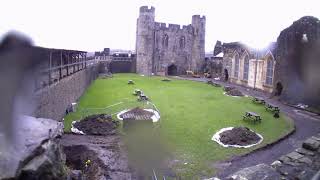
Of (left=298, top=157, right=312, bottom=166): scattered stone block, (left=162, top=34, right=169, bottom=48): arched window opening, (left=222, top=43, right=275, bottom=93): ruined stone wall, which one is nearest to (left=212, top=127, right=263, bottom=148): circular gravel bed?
(left=298, top=157, right=312, bottom=166): scattered stone block

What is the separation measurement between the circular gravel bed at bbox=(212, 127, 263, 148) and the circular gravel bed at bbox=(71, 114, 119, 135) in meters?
5.20

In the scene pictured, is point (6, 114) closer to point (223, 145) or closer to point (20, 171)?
point (20, 171)

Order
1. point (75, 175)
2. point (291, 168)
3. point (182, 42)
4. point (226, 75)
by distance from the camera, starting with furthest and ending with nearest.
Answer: point (182, 42) < point (226, 75) < point (75, 175) < point (291, 168)

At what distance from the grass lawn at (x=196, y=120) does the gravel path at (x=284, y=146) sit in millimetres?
411

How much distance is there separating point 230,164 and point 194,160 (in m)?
1.37

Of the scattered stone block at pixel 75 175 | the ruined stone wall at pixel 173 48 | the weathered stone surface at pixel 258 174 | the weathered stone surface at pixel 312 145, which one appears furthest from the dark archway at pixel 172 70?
the weathered stone surface at pixel 258 174

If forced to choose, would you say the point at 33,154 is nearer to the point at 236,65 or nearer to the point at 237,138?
the point at 237,138

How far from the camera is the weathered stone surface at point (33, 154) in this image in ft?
15.3

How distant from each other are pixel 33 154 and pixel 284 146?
11.9 metres

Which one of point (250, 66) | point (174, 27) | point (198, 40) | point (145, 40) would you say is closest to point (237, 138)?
point (250, 66)

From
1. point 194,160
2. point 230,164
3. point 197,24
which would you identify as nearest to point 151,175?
point 194,160

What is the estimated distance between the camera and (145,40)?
48.0m

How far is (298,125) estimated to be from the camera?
57.6ft

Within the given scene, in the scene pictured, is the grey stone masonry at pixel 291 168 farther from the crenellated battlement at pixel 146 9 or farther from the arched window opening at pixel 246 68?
the crenellated battlement at pixel 146 9
